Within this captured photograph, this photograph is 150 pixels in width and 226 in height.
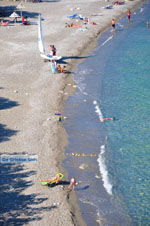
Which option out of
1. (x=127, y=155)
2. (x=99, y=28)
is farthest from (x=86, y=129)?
(x=99, y=28)

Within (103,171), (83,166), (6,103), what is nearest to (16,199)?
(83,166)

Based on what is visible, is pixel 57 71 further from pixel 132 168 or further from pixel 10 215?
Answer: pixel 10 215

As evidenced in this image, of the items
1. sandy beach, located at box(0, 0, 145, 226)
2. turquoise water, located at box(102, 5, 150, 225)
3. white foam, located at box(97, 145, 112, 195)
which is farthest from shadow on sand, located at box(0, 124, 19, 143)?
turquoise water, located at box(102, 5, 150, 225)

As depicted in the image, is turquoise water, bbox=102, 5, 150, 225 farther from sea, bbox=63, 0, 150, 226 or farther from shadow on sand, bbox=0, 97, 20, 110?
shadow on sand, bbox=0, 97, 20, 110

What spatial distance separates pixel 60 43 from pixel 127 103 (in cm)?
1911

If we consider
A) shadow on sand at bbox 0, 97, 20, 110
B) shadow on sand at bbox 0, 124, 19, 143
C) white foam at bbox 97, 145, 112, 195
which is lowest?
white foam at bbox 97, 145, 112, 195

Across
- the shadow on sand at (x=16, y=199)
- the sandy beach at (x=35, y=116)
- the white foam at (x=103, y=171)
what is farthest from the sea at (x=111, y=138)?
the shadow on sand at (x=16, y=199)

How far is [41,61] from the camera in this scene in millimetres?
44719

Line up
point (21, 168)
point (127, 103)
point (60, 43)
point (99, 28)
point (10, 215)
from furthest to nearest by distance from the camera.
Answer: point (99, 28), point (60, 43), point (127, 103), point (21, 168), point (10, 215)

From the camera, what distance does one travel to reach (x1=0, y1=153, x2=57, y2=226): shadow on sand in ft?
69.6

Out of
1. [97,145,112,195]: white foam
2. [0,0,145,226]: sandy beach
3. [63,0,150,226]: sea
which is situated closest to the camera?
[0,0,145,226]: sandy beach

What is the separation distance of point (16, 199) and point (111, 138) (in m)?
9.86

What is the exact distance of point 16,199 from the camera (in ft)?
74.0

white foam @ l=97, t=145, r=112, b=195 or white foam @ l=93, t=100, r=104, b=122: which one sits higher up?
white foam @ l=93, t=100, r=104, b=122
